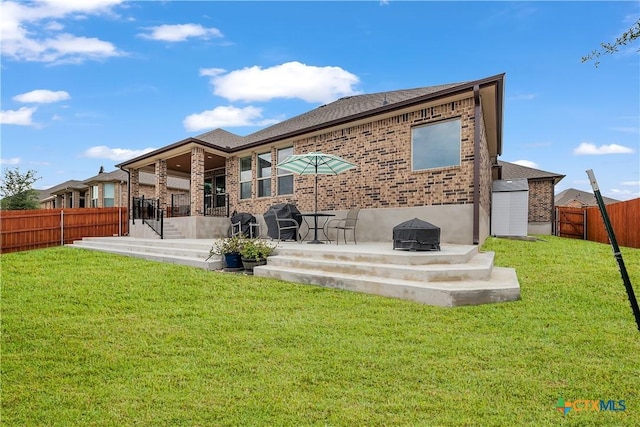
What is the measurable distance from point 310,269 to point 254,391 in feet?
12.8

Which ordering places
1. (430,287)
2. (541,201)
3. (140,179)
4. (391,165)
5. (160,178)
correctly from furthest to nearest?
(140,179) → (541,201) → (160,178) → (391,165) → (430,287)

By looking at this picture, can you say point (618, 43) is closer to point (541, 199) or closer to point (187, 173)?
point (187, 173)

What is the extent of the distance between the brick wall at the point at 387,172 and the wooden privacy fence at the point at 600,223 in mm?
6485

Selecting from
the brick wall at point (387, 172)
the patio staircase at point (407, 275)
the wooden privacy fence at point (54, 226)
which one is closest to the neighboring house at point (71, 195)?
the wooden privacy fence at point (54, 226)

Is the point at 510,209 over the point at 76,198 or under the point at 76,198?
under

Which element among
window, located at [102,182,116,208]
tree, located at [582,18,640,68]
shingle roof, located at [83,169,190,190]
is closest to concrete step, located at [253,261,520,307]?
tree, located at [582,18,640,68]

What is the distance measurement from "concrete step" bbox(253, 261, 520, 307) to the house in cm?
308

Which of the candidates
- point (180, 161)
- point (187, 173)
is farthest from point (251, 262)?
point (187, 173)

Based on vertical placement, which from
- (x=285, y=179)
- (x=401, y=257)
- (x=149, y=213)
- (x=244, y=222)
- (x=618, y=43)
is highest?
(x=618, y=43)

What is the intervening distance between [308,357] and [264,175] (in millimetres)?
10429

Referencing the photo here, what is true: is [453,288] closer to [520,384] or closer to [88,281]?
[520,384]

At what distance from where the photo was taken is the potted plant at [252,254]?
724 cm

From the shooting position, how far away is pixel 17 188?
2609cm

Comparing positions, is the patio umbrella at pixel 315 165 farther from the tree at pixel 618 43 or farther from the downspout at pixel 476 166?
the tree at pixel 618 43
